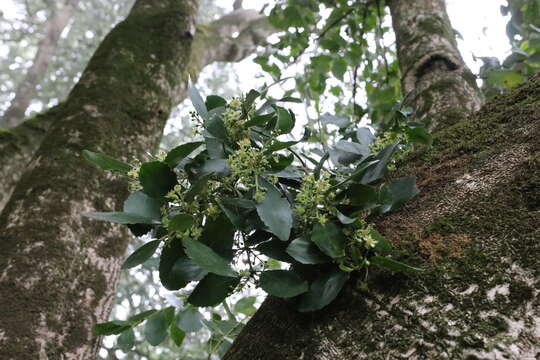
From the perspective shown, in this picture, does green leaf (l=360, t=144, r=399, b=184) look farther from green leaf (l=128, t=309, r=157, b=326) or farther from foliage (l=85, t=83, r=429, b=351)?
green leaf (l=128, t=309, r=157, b=326)

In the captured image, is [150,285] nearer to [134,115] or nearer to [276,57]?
[276,57]

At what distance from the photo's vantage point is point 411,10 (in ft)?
5.91

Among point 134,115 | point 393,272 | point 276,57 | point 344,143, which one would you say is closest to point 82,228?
point 134,115

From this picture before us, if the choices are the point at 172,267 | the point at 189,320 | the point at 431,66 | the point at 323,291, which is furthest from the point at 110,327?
the point at 431,66

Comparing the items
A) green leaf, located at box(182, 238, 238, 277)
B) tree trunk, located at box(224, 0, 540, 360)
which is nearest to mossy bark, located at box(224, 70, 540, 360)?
tree trunk, located at box(224, 0, 540, 360)

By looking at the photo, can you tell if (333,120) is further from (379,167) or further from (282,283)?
(282,283)

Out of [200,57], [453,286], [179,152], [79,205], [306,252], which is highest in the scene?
[200,57]

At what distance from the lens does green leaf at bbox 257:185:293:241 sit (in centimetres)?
61

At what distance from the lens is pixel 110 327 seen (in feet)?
2.88

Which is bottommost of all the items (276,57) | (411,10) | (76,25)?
(411,10)

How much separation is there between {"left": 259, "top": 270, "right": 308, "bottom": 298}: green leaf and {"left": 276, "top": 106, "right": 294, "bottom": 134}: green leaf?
0.85 ft

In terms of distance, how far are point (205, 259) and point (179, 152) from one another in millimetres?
190

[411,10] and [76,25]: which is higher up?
[76,25]

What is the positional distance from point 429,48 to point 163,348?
665 cm
